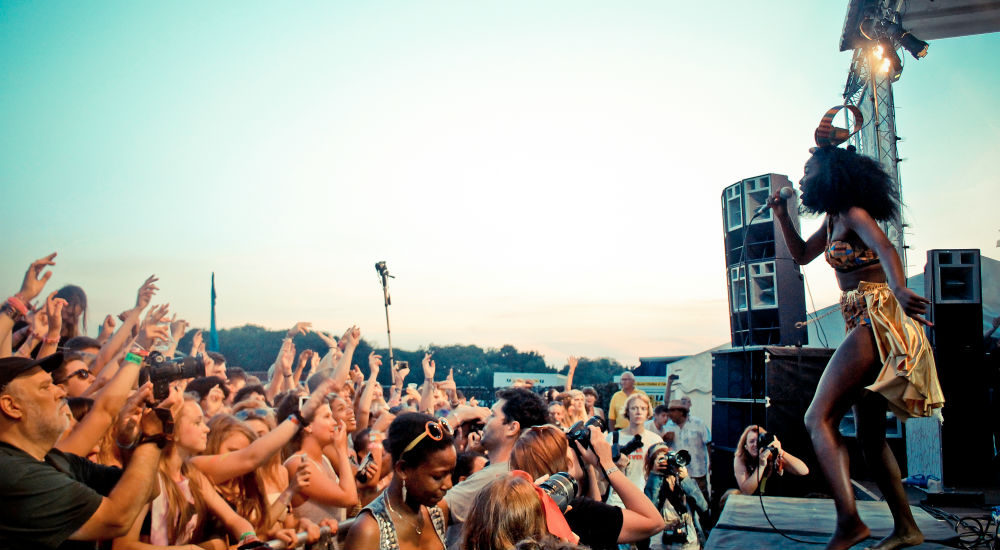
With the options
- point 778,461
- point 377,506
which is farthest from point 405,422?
point 778,461

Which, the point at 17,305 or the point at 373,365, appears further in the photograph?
the point at 373,365

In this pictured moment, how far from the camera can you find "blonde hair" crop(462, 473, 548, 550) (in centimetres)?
220

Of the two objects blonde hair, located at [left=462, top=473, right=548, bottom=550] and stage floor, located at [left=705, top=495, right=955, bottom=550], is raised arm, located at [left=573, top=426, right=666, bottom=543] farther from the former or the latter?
blonde hair, located at [left=462, top=473, right=548, bottom=550]

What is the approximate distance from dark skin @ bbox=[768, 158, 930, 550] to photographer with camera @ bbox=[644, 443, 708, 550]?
1.37 meters

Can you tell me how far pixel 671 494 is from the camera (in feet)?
14.4

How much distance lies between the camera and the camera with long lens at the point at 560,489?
254cm

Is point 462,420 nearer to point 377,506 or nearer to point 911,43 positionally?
point 377,506

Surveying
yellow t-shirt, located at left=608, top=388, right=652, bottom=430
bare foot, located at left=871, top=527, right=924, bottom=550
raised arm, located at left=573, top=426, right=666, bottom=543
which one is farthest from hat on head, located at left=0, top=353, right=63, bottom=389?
yellow t-shirt, located at left=608, top=388, right=652, bottom=430

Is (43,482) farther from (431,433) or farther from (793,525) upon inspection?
(793,525)

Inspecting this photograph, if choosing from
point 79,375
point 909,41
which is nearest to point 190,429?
point 79,375

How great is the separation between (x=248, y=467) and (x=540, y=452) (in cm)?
147

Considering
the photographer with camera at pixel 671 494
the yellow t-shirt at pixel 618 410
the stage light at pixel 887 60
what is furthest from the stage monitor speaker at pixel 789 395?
the stage light at pixel 887 60

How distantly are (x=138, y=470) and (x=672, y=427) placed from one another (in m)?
6.45

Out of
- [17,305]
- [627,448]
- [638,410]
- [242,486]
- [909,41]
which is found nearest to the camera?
[17,305]
